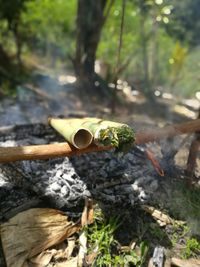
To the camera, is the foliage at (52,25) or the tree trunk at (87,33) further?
the foliage at (52,25)

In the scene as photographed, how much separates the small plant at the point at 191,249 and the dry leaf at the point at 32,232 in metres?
1.20

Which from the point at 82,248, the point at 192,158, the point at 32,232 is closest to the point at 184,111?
the point at 192,158

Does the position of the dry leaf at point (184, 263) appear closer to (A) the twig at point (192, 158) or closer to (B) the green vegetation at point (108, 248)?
(B) the green vegetation at point (108, 248)

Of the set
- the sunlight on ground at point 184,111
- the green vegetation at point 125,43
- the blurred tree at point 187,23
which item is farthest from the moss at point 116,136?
the blurred tree at point 187,23

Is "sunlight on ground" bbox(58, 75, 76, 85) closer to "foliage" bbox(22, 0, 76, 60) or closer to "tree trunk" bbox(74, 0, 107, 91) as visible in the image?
"tree trunk" bbox(74, 0, 107, 91)

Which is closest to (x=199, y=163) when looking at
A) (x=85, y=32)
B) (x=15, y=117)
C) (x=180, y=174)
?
(x=180, y=174)

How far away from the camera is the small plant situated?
12.4 ft

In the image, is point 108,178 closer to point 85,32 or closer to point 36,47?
A: point 85,32

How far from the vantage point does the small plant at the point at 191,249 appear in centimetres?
377

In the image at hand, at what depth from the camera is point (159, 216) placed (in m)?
4.08

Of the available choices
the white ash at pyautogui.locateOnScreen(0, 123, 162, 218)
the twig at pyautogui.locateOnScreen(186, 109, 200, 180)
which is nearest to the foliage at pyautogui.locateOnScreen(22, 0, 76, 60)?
the white ash at pyautogui.locateOnScreen(0, 123, 162, 218)

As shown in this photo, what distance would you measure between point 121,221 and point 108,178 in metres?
0.66

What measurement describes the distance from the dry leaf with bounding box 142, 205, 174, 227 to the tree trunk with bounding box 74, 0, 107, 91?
5.90 m

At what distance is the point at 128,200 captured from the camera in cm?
414
